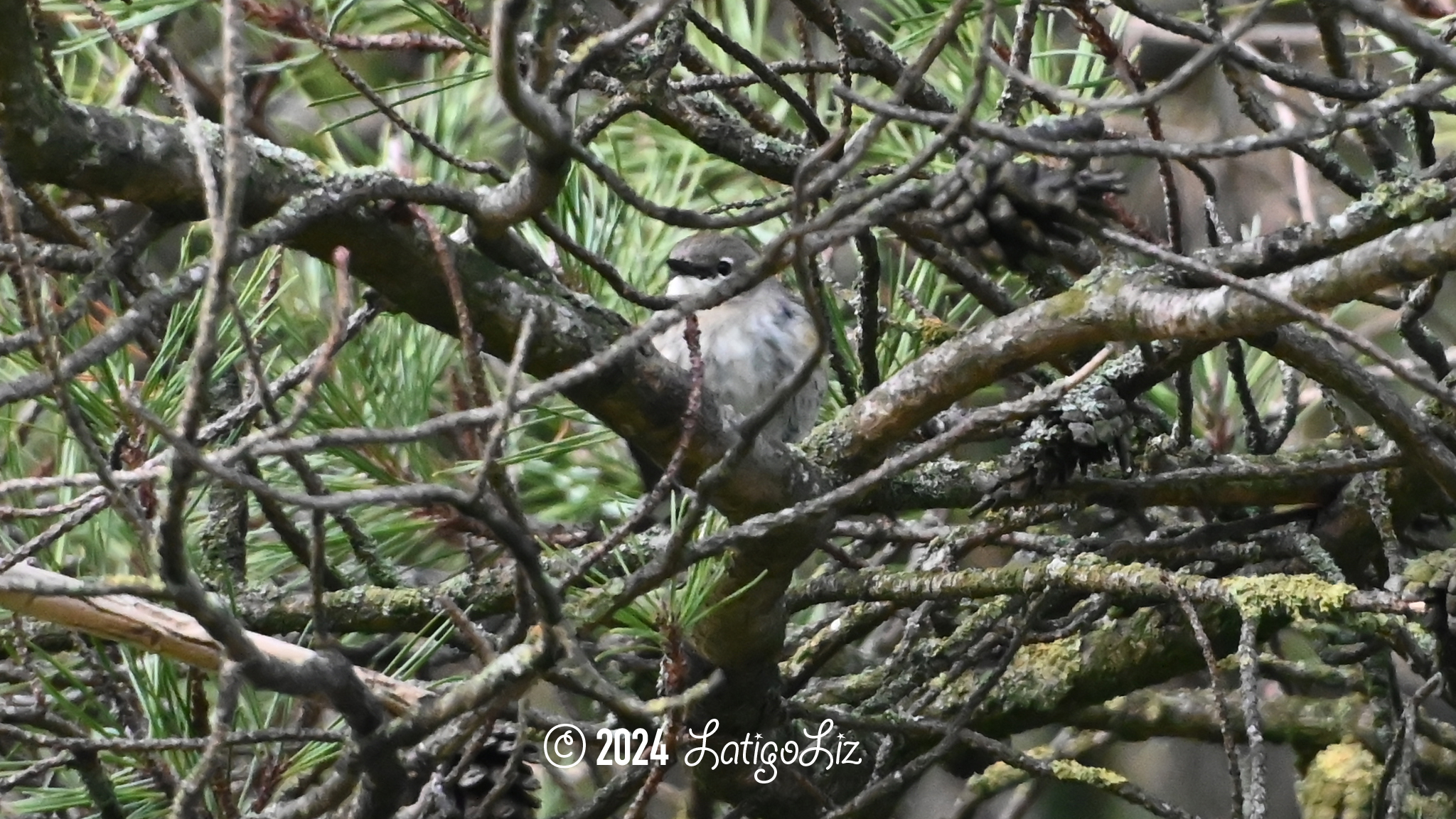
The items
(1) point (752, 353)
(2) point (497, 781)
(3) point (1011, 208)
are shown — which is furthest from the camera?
(1) point (752, 353)

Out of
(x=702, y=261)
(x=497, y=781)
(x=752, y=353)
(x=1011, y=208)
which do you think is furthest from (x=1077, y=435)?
(x=702, y=261)

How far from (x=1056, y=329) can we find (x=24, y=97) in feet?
2.64

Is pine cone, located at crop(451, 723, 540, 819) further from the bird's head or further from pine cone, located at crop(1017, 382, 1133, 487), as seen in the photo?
the bird's head

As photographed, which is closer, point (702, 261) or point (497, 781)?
point (497, 781)

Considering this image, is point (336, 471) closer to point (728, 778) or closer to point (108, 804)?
point (728, 778)

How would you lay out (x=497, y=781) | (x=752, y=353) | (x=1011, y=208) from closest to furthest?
1. (x=1011, y=208)
2. (x=497, y=781)
3. (x=752, y=353)

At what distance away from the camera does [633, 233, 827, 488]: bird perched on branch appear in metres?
2.59

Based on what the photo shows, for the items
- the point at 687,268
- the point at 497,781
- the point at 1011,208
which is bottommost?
the point at 497,781

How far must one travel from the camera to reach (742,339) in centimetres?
261

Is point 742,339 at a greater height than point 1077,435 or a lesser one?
greater

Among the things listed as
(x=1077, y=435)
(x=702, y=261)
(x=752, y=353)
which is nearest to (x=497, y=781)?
(x=1077, y=435)

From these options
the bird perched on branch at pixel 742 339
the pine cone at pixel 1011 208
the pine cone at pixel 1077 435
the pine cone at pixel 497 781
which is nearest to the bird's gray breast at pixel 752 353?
the bird perched on branch at pixel 742 339

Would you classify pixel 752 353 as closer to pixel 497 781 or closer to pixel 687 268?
pixel 687 268

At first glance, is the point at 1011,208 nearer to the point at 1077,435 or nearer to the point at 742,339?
the point at 1077,435
